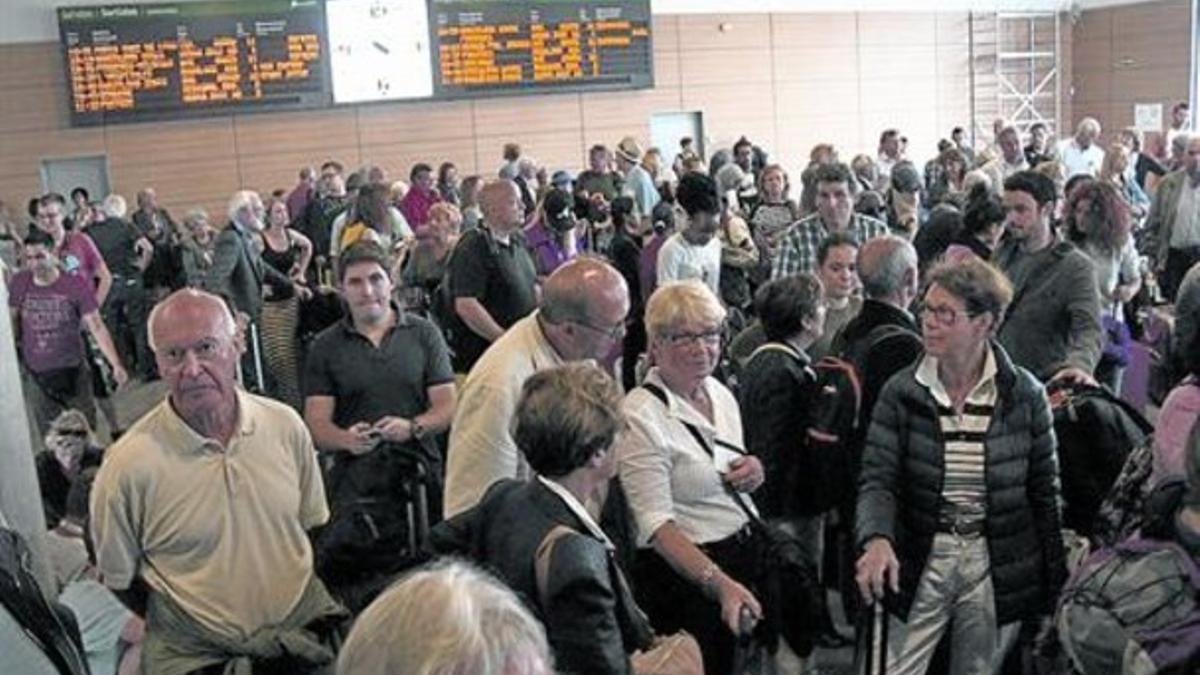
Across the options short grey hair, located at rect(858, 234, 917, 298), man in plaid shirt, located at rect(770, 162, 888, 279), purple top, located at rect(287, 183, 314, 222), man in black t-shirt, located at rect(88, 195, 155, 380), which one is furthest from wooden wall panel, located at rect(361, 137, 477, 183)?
short grey hair, located at rect(858, 234, 917, 298)

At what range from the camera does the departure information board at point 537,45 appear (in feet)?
43.2

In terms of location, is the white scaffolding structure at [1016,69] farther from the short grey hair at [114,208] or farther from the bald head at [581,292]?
the bald head at [581,292]

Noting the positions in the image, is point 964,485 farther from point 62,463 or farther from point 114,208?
point 114,208

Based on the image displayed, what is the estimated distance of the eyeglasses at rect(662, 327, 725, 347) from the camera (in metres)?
3.25

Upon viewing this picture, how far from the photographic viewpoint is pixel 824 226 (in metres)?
5.78

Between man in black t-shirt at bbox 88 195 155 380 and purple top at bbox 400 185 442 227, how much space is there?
2231mm

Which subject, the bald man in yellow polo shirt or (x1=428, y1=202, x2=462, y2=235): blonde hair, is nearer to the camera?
the bald man in yellow polo shirt

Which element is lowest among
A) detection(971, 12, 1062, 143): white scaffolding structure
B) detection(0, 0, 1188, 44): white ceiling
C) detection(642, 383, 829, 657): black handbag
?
detection(642, 383, 829, 657): black handbag

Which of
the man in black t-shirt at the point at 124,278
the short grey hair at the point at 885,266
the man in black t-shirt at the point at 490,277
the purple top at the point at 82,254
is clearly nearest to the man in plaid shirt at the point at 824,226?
the man in black t-shirt at the point at 490,277

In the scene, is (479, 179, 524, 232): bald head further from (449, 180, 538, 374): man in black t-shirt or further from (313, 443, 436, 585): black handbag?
(313, 443, 436, 585): black handbag

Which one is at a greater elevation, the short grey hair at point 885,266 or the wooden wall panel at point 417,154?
the wooden wall panel at point 417,154

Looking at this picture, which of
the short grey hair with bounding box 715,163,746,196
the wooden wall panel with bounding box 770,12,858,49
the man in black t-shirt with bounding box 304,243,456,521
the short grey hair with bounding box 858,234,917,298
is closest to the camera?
the short grey hair with bounding box 858,234,917,298

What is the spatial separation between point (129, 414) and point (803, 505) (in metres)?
5.10

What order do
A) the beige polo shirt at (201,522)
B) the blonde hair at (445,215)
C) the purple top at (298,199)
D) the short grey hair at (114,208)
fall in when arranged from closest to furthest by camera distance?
the beige polo shirt at (201,522) < the blonde hair at (445,215) < the short grey hair at (114,208) < the purple top at (298,199)
